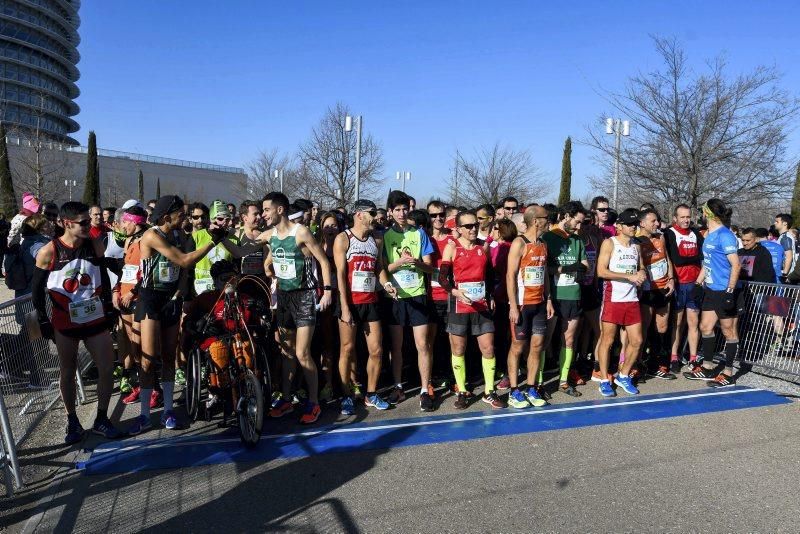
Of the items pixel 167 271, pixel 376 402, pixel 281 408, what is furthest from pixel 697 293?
pixel 167 271

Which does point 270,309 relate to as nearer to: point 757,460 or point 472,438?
point 472,438

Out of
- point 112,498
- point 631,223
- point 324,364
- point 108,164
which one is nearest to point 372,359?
point 324,364

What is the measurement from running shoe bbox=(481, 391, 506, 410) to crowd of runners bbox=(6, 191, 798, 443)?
0.8 inches

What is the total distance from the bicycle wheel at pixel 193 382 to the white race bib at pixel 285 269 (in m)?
1.03

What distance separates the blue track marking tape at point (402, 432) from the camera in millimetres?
4965

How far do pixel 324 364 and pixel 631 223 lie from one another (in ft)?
12.4

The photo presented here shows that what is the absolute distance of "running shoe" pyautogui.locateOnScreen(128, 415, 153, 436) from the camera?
218 inches

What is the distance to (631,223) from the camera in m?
6.71

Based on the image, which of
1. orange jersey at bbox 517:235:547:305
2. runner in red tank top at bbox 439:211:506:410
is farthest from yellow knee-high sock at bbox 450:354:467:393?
orange jersey at bbox 517:235:547:305

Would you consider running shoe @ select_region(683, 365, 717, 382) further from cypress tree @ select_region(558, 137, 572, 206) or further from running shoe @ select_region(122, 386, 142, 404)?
cypress tree @ select_region(558, 137, 572, 206)

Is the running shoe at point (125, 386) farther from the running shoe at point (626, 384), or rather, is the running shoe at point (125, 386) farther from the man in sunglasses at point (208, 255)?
the running shoe at point (626, 384)

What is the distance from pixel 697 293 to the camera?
24.9 ft

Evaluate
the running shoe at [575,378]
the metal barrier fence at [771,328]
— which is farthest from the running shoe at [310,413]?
the metal barrier fence at [771,328]

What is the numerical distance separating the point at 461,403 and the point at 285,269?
2.32 metres
